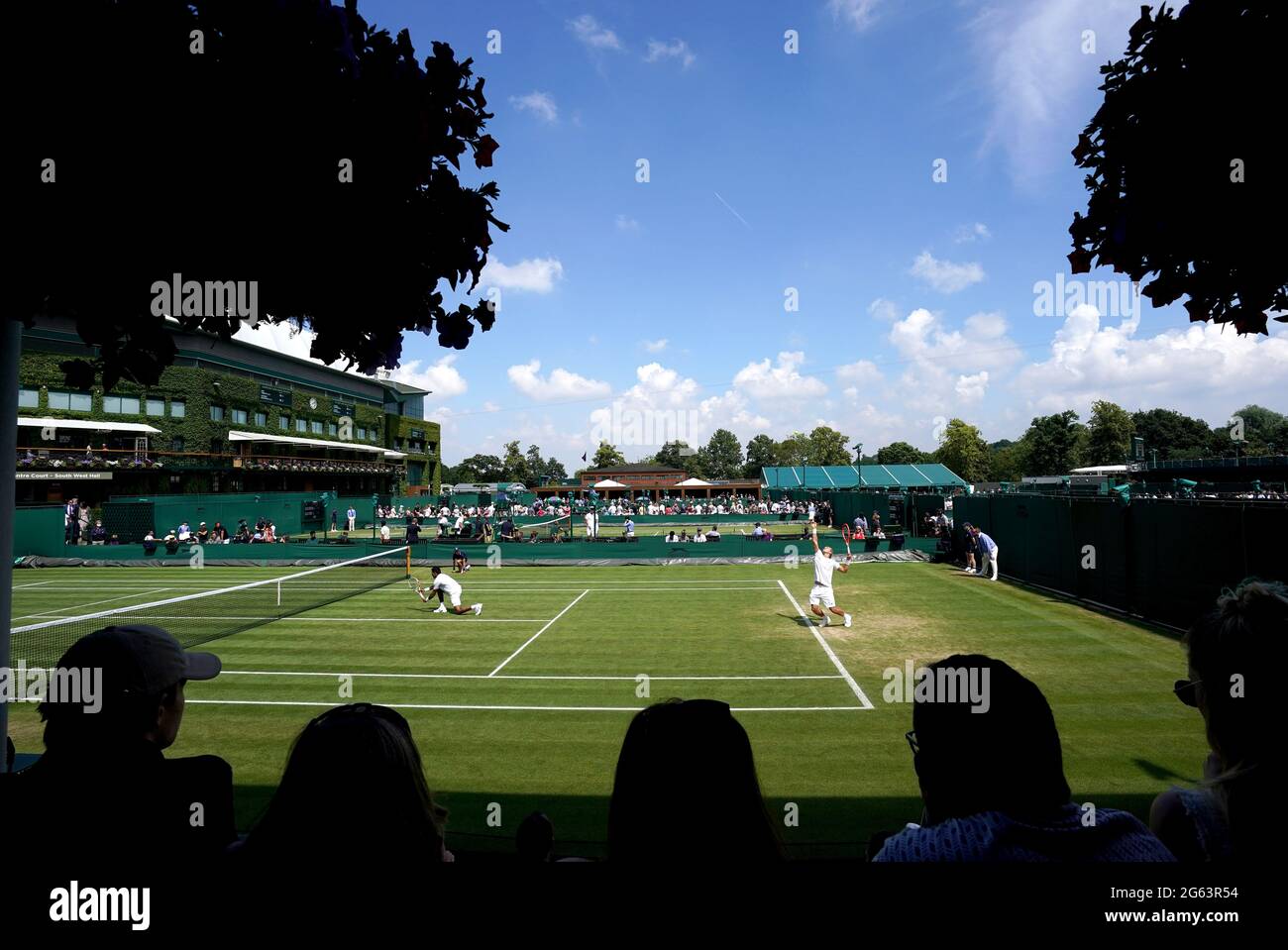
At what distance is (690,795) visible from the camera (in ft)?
5.60

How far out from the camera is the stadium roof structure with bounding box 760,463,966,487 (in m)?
64.2

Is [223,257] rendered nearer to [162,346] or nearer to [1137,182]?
[162,346]

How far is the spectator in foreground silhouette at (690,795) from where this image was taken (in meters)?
1.68

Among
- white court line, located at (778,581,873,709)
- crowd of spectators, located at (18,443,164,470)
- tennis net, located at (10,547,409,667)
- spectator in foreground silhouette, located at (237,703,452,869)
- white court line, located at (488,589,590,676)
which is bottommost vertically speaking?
white court line, located at (778,581,873,709)

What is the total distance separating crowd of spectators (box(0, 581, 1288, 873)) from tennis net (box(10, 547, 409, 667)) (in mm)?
9811

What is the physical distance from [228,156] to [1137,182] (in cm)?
361

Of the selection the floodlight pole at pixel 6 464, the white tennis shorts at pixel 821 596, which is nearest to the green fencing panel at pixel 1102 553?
the white tennis shorts at pixel 821 596

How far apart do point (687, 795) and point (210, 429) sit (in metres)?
66.1

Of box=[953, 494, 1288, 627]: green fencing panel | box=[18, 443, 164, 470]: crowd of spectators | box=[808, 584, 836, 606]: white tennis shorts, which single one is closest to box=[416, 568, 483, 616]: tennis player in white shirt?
box=[808, 584, 836, 606]: white tennis shorts

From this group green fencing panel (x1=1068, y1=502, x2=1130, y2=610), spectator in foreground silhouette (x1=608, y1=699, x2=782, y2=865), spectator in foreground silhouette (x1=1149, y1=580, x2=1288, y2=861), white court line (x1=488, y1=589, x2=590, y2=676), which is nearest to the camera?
spectator in foreground silhouette (x1=608, y1=699, x2=782, y2=865)

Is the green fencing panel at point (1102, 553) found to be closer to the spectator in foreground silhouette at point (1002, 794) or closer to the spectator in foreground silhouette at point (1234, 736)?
the spectator in foreground silhouette at point (1234, 736)

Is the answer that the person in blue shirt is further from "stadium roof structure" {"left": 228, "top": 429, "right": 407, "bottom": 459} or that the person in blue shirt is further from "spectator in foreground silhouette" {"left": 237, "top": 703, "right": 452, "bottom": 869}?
"stadium roof structure" {"left": 228, "top": 429, "right": 407, "bottom": 459}
